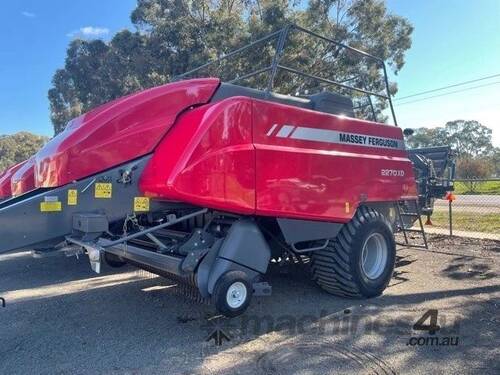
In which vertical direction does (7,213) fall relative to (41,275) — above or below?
above

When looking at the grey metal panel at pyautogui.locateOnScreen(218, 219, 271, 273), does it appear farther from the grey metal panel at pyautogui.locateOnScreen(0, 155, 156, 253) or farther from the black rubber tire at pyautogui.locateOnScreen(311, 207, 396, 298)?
the black rubber tire at pyautogui.locateOnScreen(311, 207, 396, 298)

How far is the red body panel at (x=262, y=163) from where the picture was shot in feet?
12.7

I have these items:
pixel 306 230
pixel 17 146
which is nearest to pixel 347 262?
pixel 306 230

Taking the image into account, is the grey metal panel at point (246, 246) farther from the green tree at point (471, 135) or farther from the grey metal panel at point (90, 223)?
the green tree at point (471, 135)

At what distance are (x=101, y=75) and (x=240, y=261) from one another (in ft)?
56.7

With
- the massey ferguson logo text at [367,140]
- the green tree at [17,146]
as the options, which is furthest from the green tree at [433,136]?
the massey ferguson logo text at [367,140]

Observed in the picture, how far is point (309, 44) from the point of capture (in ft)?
45.4

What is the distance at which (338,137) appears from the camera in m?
5.08

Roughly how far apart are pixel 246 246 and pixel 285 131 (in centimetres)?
124

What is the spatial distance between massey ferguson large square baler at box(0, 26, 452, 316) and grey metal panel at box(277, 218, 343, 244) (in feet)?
0.05

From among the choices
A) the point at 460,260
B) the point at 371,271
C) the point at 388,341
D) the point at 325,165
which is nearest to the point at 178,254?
the point at 325,165

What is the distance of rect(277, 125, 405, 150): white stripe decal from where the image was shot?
15.1 feet

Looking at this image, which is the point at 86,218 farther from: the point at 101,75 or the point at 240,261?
the point at 101,75

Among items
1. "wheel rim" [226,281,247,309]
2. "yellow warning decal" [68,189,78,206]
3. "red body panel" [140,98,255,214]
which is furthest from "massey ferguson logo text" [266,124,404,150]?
"yellow warning decal" [68,189,78,206]
